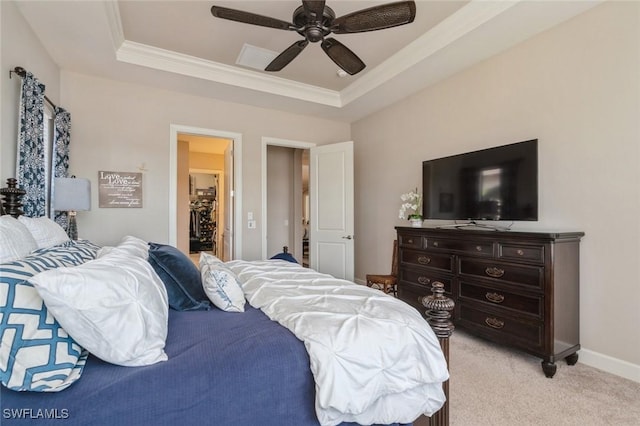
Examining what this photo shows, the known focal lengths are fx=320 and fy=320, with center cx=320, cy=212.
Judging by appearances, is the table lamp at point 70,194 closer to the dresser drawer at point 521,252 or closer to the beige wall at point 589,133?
the dresser drawer at point 521,252

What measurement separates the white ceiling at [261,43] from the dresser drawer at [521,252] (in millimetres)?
1825

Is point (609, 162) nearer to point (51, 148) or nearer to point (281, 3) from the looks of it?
point (281, 3)

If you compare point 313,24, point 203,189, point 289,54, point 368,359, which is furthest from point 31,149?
point 203,189

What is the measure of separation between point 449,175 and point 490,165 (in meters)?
0.47

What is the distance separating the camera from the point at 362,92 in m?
4.19

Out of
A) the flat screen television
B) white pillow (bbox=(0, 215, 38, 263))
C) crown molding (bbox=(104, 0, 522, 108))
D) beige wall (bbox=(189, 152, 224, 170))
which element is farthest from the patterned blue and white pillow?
beige wall (bbox=(189, 152, 224, 170))

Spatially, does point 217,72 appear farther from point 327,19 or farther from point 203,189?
point 203,189

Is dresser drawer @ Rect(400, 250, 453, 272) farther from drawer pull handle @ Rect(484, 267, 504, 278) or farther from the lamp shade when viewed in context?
the lamp shade

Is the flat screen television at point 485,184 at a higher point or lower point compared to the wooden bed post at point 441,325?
higher

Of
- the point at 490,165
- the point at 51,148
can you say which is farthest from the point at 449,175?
the point at 51,148

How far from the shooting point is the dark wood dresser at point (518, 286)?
7.66ft

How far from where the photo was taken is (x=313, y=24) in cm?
228

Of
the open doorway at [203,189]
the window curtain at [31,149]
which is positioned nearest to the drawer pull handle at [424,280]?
the open doorway at [203,189]

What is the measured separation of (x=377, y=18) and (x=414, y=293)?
2601 millimetres
